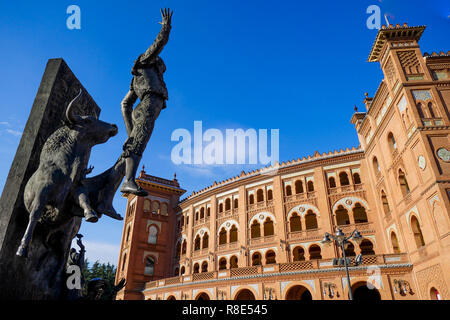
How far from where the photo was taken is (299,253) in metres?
24.7

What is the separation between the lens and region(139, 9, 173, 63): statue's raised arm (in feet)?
9.50

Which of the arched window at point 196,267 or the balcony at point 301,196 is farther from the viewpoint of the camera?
the arched window at point 196,267

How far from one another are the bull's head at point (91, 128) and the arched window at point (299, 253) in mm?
23844

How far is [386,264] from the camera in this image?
19125mm

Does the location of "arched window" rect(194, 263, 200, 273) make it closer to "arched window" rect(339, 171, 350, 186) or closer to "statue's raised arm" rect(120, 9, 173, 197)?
"arched window" rect(339, 171, 350, 186)

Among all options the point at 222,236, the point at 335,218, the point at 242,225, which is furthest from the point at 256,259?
the point at 335,218

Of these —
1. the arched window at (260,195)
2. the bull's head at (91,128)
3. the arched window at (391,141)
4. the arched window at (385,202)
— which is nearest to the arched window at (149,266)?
the arched window at (260,195)

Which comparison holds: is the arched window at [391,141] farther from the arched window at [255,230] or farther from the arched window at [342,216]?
the arched window at [255,230]

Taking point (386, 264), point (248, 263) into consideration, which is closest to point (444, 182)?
point (386, 264)

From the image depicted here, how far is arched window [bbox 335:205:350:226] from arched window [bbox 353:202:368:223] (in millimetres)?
645

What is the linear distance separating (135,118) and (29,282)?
1654mm

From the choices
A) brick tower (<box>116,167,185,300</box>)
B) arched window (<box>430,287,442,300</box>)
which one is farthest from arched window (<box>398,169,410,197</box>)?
brick tower (<box>116,167,185,300</box>)

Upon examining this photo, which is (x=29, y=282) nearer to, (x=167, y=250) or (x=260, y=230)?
(x=260, y=230)

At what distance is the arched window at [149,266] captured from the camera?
1230 inches
